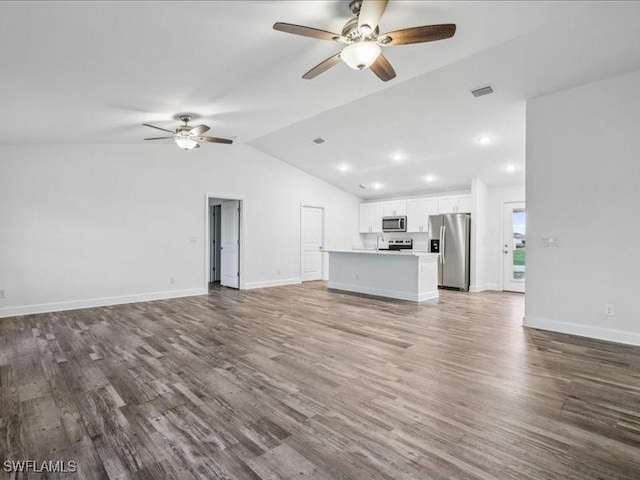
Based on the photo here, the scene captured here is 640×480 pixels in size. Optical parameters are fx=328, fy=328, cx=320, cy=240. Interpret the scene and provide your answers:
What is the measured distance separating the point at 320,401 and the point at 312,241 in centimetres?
660

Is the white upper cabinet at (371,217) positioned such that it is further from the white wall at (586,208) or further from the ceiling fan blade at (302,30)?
the ceiling fan blade at (302,30)

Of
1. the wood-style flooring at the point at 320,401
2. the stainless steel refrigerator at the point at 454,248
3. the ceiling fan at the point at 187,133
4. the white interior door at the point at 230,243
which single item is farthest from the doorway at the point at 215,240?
the stainless steel refrigerator at the point at 454,248

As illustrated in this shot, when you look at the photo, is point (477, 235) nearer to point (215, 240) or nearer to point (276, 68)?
point (276, 68)

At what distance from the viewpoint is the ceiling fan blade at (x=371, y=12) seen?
6.53ft

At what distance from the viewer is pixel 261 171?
777 cm

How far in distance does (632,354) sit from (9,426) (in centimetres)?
518

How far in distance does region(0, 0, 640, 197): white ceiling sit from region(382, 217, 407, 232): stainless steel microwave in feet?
9.55

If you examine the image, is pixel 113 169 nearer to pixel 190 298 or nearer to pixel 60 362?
pixel 190 298

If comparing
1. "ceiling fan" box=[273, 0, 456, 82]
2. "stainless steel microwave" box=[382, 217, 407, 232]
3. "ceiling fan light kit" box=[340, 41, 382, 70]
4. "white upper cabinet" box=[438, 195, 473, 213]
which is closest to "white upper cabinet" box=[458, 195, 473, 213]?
"white upper cabinet" box=[438, 195, 473, 213]

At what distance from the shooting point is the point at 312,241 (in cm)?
884

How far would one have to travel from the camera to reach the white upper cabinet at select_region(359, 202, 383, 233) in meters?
9.38

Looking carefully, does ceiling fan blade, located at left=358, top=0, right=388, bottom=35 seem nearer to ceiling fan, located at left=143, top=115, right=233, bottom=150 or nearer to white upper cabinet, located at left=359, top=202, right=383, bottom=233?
ceiling fan, located at left=143, top=115, right=233, bottom=150

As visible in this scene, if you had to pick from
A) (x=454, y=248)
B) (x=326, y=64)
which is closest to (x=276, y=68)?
(x=326, y=64)

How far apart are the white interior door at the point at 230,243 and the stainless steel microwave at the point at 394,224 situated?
13.1 feet
